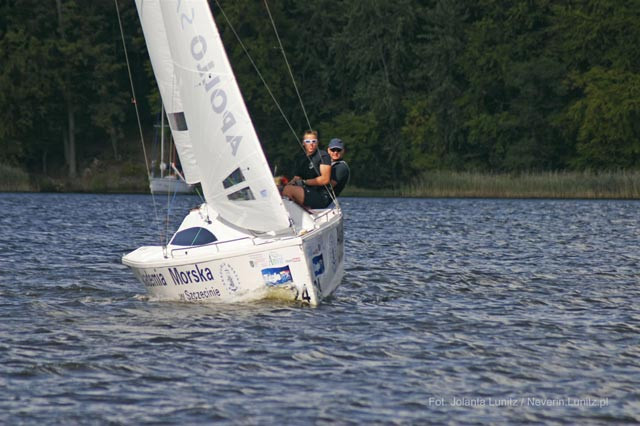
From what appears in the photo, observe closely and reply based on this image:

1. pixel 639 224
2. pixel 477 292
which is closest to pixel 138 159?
pixel 639 224

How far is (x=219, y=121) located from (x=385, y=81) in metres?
67.9

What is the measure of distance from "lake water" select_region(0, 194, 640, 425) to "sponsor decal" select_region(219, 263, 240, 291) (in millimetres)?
309

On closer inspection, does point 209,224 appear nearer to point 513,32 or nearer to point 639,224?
point 639,224

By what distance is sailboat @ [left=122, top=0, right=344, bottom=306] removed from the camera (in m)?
16.6

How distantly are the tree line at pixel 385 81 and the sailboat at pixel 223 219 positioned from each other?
5975 cm

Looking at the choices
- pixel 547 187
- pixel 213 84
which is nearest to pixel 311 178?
pixel 213 84

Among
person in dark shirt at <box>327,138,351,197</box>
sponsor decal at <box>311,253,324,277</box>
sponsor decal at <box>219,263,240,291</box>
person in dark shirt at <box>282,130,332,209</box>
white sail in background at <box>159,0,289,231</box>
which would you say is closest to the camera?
sponsor decal at <box>219,263,240,291</box>

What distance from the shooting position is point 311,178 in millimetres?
19656

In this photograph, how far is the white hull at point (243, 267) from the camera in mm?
16438

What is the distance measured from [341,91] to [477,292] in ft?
231

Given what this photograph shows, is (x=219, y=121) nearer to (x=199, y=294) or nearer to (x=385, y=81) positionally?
(x=199, y=294)

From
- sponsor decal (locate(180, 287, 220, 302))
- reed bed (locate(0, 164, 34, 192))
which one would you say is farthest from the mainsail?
reed bed (locate(0, 164, 34, 192))

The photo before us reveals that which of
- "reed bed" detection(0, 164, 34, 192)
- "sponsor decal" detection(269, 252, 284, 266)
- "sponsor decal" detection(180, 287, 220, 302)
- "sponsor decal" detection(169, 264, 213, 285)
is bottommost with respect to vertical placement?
"reed bed" detection(0, 164, 34, 192)

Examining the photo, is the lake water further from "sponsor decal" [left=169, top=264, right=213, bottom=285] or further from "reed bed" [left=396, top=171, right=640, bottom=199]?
"reed bed" [left=396, top=171, right=640, bottom=199]
